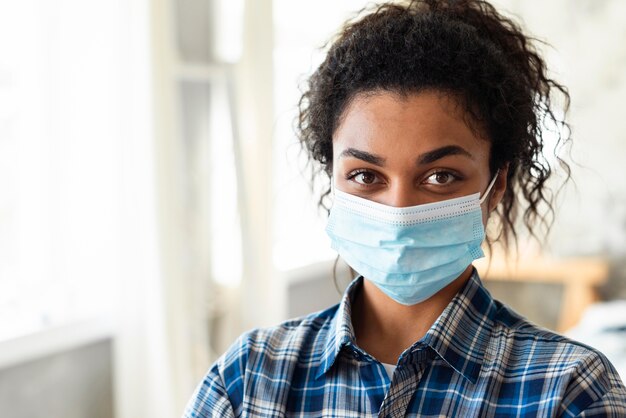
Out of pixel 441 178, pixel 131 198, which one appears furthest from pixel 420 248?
pixel 131 198

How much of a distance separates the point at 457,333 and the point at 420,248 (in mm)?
128

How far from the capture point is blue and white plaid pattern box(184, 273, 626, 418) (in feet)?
3.44

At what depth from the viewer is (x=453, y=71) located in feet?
3.70

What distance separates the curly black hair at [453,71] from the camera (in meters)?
1.13

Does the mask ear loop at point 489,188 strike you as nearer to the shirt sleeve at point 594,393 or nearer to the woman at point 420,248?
the woman at point 420,248

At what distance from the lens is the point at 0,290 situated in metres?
2.46

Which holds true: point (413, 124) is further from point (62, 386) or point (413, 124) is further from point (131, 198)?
point (62, 386)

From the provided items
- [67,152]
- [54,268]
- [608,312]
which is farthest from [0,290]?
[608,312]

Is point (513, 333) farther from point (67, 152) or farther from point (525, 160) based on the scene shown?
point (67, 152)

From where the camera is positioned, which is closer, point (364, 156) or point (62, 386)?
point (364, 156)

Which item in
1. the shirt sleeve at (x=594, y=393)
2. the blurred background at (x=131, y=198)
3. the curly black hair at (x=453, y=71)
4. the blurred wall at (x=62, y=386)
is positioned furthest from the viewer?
the blurred background at (x=131, y=198)

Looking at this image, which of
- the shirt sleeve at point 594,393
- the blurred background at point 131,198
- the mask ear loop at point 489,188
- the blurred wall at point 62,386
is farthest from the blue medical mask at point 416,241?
the blurred wall at point 62,386

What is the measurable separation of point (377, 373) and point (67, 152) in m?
1.71

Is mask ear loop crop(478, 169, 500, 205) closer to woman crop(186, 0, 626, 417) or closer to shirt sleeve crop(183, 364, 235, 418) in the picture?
woman crop(186, 0, 626, 417)
